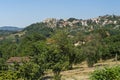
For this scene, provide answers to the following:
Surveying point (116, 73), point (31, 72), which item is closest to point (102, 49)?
point (31, 72)

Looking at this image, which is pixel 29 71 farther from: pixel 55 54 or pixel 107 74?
pixel 107 74

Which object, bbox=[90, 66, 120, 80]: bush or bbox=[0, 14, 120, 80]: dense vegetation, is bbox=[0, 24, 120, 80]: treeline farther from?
bbox=[90, 66, 120, 80]: bush

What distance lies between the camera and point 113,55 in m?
94.1

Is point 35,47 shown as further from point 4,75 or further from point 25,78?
point 4,75

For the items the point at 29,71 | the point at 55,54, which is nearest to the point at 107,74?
the point at 29,71

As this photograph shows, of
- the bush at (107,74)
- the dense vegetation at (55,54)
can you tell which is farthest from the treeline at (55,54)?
the bush at (107,74)

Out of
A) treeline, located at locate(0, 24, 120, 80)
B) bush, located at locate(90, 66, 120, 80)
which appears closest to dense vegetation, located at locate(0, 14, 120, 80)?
treeline, located at locate(0, 24, 120, 80)

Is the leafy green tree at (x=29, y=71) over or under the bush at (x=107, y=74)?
under

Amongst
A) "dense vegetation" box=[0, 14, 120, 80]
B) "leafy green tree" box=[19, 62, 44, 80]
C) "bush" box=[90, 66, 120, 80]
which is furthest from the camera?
"dense vegetation" box=[0, 14, 120, 80]

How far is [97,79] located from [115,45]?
59883mm

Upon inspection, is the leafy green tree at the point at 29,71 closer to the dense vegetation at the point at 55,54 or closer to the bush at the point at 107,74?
the dense vegetation at the point at 55,54

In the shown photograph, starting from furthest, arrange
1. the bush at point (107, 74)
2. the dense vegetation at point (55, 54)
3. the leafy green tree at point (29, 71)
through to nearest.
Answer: the dense vegetation at point (55, 54), the leafy green tree at point (29, 71), the bush at point (107, 74)

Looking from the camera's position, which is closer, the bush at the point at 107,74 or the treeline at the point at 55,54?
the bush at the point at 107,74

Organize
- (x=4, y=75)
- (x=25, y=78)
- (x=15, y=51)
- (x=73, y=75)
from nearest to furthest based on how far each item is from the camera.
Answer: (x=4, y=75) < (x=25, y=78) < (x=73, y=75) < (x=15, y=51)
